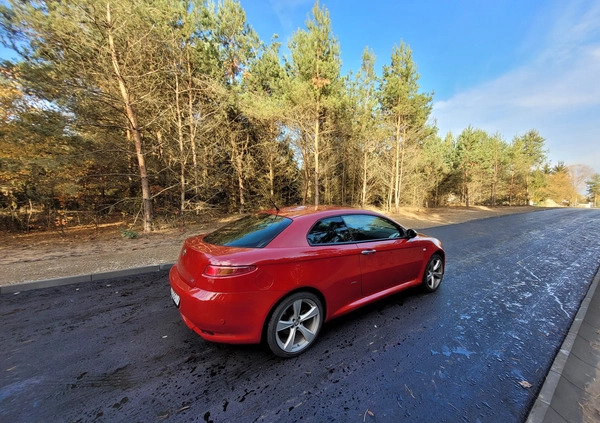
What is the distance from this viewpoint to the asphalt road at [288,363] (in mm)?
1837

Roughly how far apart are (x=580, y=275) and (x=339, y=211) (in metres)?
5.31

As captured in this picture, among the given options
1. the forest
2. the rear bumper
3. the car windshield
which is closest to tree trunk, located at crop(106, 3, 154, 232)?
the forest

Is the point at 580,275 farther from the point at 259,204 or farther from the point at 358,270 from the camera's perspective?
the point at 259,204

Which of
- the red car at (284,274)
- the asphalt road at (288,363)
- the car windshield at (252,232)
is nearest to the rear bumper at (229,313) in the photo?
the red car at (284,274)

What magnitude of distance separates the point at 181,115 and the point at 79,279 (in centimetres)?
952

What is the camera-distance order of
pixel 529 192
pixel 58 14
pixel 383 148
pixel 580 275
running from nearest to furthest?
pixel 580 275 → pixel 58 14 → pixel 383 148 → pixel 529 192

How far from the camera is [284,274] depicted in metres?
2.34

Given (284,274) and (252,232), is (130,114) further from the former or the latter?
(284,274)

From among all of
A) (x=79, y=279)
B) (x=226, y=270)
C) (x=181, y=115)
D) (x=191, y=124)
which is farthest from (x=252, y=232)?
(x=181, y=115)

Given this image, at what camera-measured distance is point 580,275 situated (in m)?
4.70

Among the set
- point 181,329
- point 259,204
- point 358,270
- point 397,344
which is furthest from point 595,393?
point 259,204

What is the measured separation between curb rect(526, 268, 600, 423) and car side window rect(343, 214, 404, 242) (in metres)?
1.89

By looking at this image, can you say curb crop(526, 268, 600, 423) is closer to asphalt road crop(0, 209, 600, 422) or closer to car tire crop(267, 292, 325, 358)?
asphalt road crop(0, 209, 600, 422)

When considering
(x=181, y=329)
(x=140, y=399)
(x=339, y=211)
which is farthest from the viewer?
(x=339, y=211)
